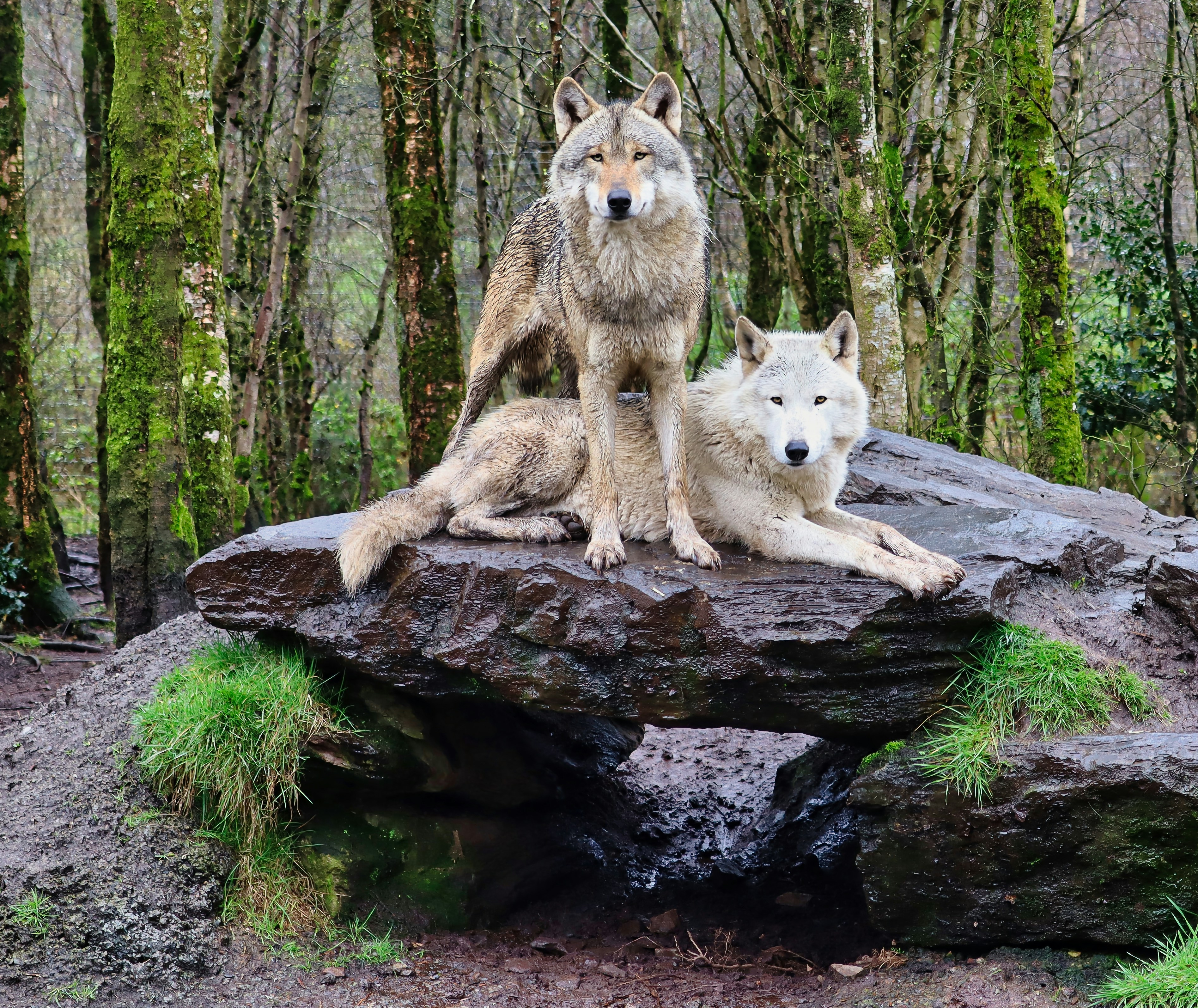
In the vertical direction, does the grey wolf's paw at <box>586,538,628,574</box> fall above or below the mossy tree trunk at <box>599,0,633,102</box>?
below

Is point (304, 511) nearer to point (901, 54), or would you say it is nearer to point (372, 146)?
point (372, 146)

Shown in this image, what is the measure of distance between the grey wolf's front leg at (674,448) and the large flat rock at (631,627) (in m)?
0.17

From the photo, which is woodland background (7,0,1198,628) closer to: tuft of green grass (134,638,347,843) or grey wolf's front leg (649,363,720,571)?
grey wolf's front leg (649,363,720,571)

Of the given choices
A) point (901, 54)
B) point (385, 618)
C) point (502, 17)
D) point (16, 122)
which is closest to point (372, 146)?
point (502, 17)

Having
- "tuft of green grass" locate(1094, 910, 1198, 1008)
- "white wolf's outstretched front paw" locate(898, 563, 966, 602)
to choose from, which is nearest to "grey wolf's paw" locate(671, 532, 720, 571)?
"white wolf's outstretched front paw" locate(898, 563, 966, 602)

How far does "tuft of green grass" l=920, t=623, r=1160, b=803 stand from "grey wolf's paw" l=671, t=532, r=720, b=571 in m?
1.19

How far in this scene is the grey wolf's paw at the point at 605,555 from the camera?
181 inches

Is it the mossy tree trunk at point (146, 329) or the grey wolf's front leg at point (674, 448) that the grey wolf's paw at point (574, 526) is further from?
the mossy tree trunk at point (146, 329)

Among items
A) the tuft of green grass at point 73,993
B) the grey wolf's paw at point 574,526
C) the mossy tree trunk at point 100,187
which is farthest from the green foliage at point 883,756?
the mossy tree trunk at point 100,187

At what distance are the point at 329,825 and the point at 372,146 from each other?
43.4 ft

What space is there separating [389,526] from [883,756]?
2.54 metres

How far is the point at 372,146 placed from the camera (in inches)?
631

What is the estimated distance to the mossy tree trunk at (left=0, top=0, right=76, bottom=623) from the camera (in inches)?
364

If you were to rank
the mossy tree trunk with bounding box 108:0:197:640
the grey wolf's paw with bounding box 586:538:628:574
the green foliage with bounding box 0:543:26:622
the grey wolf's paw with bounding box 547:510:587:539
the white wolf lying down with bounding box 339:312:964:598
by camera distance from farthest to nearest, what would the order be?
the green foliage with bounding box 0:543:26:622
the mossy tree trunk with bounding box 108:0:197:640
the grey wolf's paw with bounding box 547:510:587:539
the white wolf lying down with bounding box 339:312:964:598
the grey wolf's paw with bounding box 586:538:628:574
